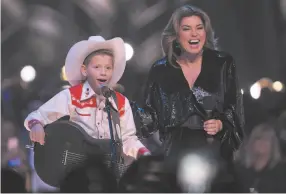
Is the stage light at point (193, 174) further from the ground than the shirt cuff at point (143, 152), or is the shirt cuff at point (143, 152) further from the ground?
the shirt cuff at point (143, 152)

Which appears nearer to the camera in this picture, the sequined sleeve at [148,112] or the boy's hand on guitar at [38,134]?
the boy's hand on guitar at [38,134]

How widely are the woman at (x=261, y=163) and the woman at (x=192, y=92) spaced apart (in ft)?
0.25

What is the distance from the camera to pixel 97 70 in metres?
3.10

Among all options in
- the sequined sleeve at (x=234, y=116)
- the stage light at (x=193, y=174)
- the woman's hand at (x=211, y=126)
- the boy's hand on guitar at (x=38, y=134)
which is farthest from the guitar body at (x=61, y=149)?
the sequined sleeve at (x=234, y=116)

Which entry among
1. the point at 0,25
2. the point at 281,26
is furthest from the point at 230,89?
the point at 0,25

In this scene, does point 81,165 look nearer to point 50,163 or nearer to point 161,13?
point 50,163

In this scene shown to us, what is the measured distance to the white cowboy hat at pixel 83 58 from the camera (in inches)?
122

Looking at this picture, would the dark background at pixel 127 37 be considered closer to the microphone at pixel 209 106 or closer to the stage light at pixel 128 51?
the stage light at pixel 128 51

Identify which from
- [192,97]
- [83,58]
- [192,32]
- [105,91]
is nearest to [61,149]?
[105,91]

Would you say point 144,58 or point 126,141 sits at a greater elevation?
point 144,58

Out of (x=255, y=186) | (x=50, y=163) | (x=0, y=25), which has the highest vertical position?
(x=0, y=25)

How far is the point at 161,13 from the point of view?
314 centimetres

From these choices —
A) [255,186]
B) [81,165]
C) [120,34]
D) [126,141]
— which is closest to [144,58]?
[120,34]

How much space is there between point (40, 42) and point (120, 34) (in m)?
0.45
